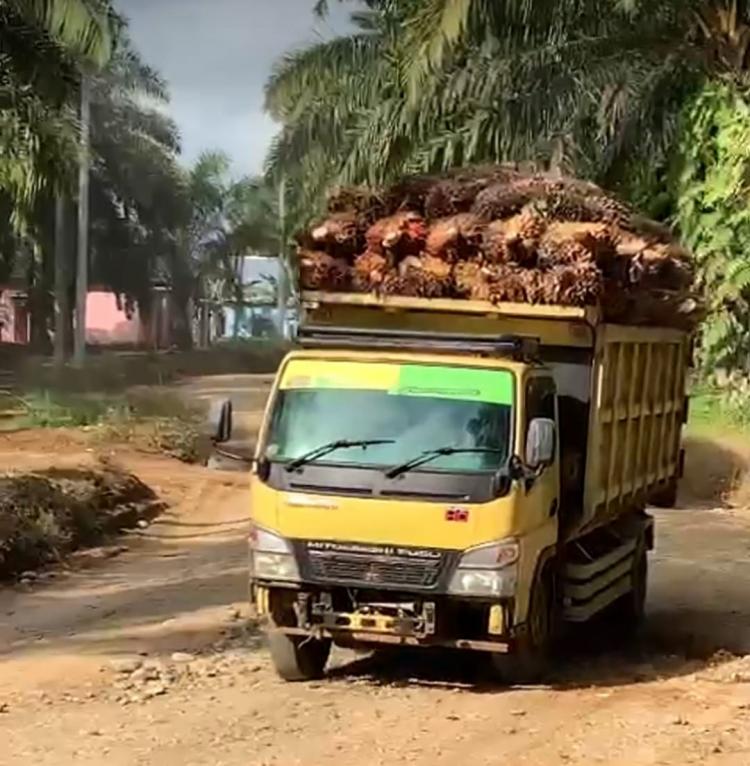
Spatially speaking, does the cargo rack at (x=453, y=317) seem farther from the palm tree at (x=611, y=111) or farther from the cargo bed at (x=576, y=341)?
the palm tree at (x=611, y=111)

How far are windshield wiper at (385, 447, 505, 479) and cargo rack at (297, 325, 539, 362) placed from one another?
67 centimetres

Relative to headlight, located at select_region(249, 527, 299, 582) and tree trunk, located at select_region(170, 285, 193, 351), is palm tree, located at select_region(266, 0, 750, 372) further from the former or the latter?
tree trunk, located at select_region(170, 285, 193, 351)

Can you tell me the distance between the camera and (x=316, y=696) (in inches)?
405

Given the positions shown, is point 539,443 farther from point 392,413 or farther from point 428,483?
point 392,413

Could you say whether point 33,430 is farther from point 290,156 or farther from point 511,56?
point 511,56

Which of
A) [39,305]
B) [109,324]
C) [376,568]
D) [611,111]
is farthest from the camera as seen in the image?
[109,324]

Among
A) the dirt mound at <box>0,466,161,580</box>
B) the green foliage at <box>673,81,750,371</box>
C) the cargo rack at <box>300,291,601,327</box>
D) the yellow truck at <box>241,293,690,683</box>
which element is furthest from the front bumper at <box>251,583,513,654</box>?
the green foliage at <box>673,81,750,371</box>

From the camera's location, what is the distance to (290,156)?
32375 mm

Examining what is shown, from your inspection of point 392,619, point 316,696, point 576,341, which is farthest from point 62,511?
point 392,619

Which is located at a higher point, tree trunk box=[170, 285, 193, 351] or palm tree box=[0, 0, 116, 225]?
palm tree box=[0, 0, 116, 225]

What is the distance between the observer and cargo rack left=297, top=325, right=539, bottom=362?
34.3 ft

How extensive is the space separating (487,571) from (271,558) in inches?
51.3

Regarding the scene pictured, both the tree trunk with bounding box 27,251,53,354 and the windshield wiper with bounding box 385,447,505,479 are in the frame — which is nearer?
the windshield wiper with bounding box 385,447,505,479

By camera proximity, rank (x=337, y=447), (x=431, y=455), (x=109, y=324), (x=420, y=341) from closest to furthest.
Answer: (x=431, y=455), (x=337, y=447), (x=420, y=341), (x=109, y=324)
